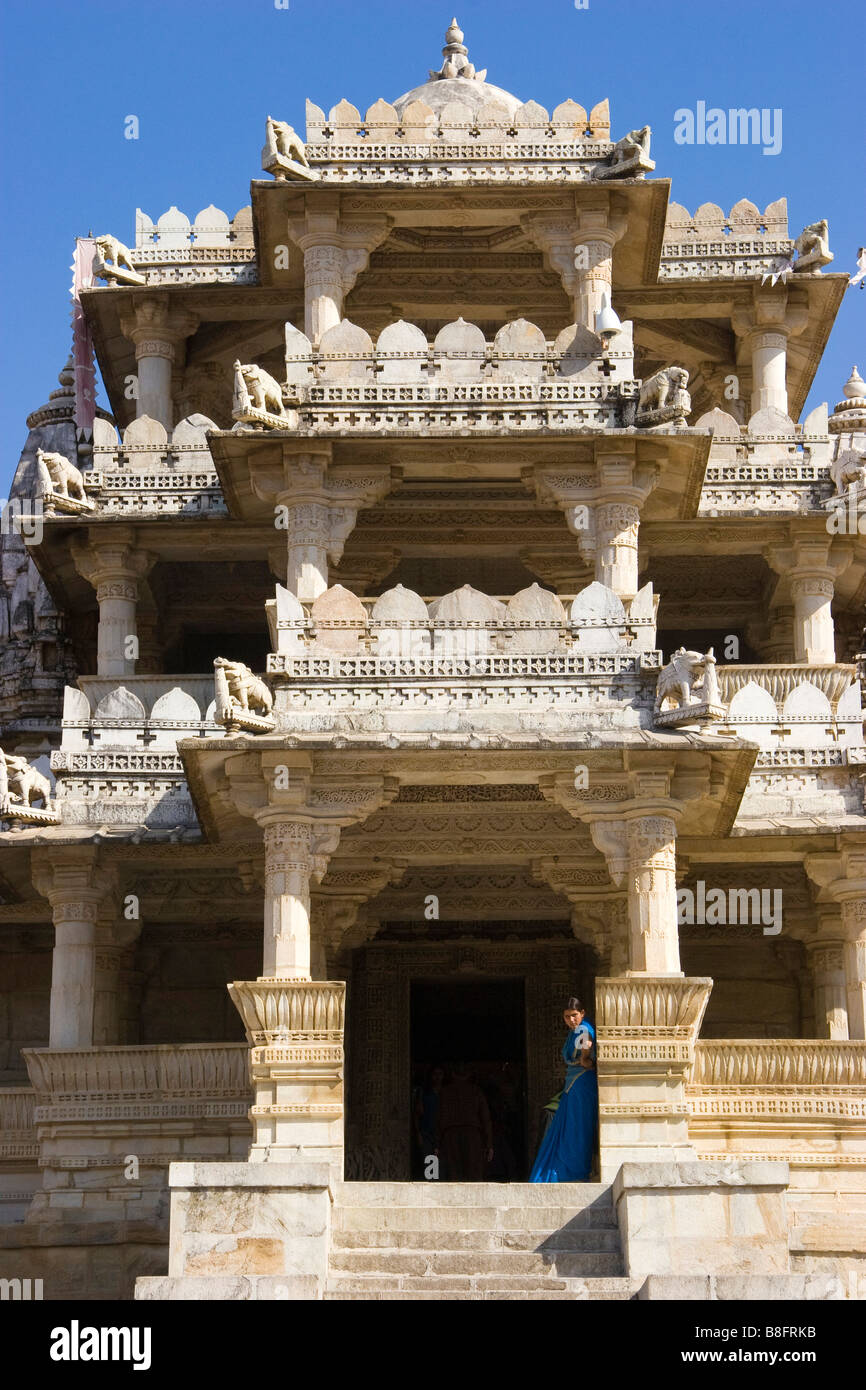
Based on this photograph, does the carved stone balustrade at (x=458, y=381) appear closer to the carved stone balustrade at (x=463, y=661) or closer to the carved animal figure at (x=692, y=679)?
the carved stone balustrade at (x=463, y=661)

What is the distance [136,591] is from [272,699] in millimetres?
7974

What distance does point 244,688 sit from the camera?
24109 mm

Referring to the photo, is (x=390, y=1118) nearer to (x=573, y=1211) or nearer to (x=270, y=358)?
(x=573, y=1211)

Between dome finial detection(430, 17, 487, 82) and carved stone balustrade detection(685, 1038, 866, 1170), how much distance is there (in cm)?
1624

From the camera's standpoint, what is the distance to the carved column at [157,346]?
3334cm

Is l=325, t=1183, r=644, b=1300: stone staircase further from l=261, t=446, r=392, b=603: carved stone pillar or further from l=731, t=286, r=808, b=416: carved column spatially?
l=731, t=286, r=808, b=416: carved column

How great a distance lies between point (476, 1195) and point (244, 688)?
543cm

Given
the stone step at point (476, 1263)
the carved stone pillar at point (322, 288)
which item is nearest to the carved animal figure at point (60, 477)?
the carved stone pillar at point (322, 288)

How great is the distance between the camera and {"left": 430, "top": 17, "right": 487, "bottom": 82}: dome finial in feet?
116

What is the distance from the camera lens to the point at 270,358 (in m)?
34.3

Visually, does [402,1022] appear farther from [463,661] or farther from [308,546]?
[463,661]

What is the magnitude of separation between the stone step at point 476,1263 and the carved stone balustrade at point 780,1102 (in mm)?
3726

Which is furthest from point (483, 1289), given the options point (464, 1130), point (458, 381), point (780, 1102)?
point (458, 381)
